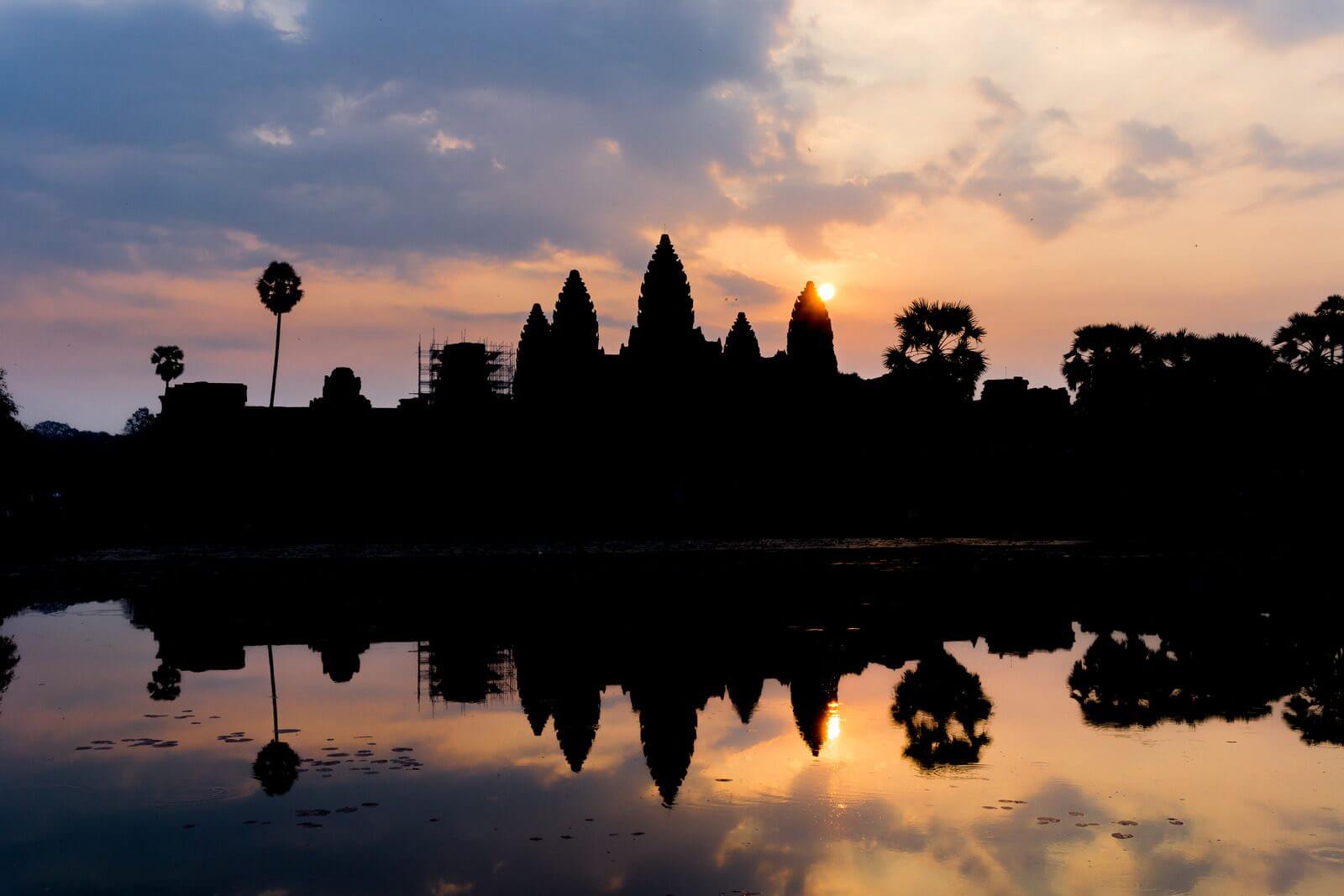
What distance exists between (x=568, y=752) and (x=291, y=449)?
1715 inches

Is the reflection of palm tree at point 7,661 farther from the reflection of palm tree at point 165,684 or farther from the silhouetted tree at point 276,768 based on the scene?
the silhouetted tree at point 276,768

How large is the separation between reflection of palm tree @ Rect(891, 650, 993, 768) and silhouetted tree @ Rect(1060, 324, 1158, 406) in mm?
45254

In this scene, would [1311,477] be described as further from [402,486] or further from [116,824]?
[116,824]

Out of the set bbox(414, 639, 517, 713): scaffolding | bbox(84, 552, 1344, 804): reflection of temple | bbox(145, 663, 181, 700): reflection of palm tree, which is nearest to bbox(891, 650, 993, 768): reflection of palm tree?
bbox(84, 552, 1344, 804): reflection of temple

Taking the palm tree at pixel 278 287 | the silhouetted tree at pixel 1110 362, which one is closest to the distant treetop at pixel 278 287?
the palm tree at pixel 278 287

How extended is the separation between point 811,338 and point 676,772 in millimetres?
64253

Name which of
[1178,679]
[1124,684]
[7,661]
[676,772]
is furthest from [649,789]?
[7,661]

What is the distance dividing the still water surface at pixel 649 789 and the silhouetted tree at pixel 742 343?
186 ft

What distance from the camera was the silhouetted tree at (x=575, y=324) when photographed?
6919 cm

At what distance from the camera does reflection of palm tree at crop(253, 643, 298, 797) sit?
9836mm

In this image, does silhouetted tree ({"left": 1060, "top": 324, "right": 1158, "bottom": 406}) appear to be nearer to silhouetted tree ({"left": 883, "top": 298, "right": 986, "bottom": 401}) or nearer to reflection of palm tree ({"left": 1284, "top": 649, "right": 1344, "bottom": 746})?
silhouetted tree ({"left": 883, "top": 298, "right": 986, "bottom": 401})

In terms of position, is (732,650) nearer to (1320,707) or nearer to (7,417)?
(1320,707)

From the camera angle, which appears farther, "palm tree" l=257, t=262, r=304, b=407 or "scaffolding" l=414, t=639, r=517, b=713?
Answer: "palm tree" l=257, t=262, r=304, b=407

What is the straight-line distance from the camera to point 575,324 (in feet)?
228
